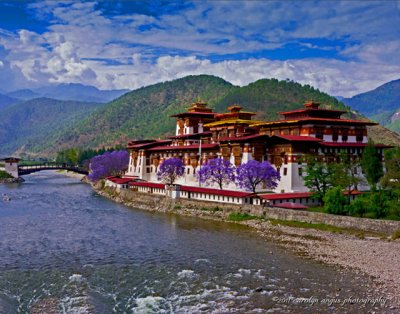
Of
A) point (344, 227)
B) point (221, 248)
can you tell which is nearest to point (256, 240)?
point (221, 248)

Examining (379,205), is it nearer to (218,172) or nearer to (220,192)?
(220,192)

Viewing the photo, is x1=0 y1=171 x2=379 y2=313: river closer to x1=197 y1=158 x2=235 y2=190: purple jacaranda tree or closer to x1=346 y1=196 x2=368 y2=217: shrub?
x1=346 y1=196 x2=368 y2=217: shrub

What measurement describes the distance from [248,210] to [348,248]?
19564 millimetres

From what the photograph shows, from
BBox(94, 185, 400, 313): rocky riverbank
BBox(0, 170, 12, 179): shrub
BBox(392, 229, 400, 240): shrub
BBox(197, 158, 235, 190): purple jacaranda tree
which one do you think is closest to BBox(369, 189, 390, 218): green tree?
BBox(94, 185, 400, 313): rocky riverbank

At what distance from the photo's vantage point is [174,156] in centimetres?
9725

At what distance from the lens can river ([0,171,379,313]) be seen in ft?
100

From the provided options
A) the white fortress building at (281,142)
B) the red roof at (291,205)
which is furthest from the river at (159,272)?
the white fortress building at (281,142)

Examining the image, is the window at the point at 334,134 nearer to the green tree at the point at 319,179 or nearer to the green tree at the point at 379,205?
the green tree at the point at 319,179

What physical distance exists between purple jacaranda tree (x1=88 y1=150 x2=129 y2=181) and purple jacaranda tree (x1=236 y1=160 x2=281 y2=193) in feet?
188

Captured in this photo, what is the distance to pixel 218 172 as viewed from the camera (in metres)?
77.9

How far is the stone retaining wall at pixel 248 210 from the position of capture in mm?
49706

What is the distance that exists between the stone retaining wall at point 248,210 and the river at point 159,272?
4.23m

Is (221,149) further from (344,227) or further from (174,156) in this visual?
(344,227)

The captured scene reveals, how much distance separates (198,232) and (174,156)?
141 ft
